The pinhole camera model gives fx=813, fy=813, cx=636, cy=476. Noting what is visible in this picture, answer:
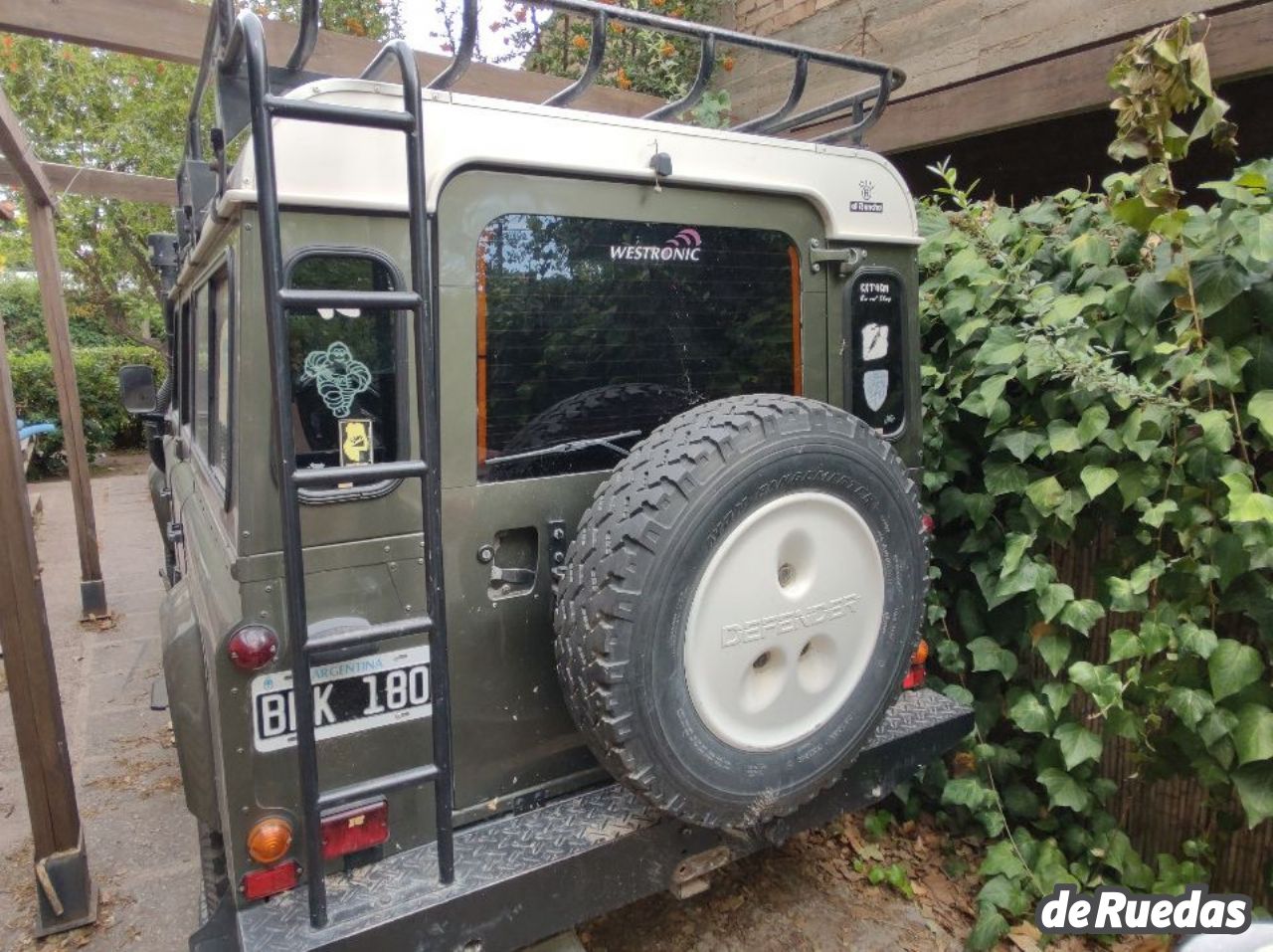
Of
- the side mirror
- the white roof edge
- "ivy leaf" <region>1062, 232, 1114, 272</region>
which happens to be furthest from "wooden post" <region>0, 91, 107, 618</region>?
"ivy leaf" <region>1062, 232, 1114, 272</region>

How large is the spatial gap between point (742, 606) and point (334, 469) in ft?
3.29

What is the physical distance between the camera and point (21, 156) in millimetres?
3932

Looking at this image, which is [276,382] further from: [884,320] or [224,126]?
[884,320]

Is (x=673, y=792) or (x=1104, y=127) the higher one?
(x=1104, y=127)

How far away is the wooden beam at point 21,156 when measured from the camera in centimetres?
326

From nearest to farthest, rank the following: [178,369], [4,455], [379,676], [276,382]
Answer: [276,382] < [379,676] < [4,455] < [178,369]

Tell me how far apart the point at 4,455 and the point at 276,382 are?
171 centimetres

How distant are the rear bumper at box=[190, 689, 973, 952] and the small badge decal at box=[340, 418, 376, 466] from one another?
0.98 m

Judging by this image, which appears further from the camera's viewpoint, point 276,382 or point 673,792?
point 673,792

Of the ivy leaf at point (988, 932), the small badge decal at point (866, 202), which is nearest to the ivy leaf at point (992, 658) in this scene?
the ivy leaf at point (988, 932)

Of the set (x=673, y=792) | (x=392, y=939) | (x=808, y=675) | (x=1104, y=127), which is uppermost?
(x=1104, y=127)

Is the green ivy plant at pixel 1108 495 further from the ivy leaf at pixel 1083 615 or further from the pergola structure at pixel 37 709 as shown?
the pergola structure at pixel 37 709

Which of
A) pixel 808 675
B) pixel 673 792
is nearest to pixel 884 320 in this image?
pixel 808 675

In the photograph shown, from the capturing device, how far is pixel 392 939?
5.86 feet
